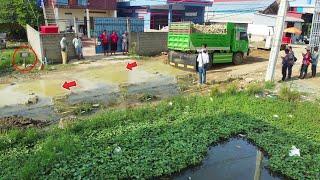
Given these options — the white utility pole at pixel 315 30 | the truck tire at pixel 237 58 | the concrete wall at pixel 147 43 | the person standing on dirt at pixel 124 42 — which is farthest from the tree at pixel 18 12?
the white utility pole at pixel 315 30

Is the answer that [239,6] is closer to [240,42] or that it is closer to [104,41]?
[240,42]

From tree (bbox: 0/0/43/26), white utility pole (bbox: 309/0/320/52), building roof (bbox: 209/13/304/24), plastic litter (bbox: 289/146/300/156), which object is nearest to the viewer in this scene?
plastic litter (bbox: 289/146/300/156)

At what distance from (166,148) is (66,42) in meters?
11.5

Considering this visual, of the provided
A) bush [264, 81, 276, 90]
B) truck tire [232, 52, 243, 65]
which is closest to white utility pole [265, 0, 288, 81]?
bush [264, 81, 276, 90]

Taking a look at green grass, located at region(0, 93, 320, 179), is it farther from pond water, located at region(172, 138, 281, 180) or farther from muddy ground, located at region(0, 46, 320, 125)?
muddy ground, located at region(0, 46, 320, 125)

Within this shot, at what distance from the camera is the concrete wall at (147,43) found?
2005 centimetres

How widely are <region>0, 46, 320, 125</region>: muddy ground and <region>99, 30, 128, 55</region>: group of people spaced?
1.05 m

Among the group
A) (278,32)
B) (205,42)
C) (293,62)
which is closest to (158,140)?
(278,32)

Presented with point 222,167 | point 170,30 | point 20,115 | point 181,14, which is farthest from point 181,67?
point 181,14

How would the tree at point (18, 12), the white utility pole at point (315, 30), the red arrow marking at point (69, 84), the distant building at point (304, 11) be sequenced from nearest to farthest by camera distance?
the red arrow marking at point (69, 84)
the white utility pole at point (315, 30)
the tree at point (18, 12)
the distant building at point (304, 11)

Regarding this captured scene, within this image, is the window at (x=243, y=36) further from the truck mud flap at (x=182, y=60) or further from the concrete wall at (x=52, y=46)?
the concrete wall at (x=52, y=46)

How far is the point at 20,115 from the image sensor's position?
952cm

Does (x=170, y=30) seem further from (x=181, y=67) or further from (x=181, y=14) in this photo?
(x=181, y=14)

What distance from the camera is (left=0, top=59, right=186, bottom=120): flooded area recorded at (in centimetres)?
1050
